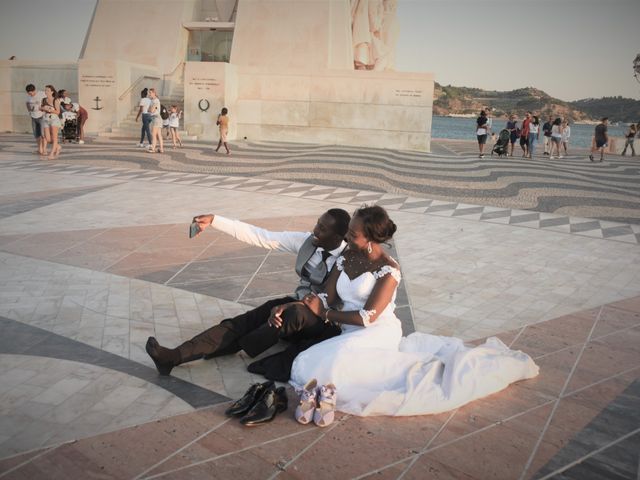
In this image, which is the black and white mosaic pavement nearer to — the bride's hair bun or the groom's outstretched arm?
the groom's outstretched arm

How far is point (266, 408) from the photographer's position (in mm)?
3414

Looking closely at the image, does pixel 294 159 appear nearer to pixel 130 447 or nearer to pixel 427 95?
pixel 427 95

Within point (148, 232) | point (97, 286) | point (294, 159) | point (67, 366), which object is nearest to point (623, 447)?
point (67, 366)

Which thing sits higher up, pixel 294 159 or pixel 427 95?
pixel 427 95

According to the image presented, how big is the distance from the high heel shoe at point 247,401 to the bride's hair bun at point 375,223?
1136 millimetres

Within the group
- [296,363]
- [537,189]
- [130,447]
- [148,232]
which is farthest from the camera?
[537,189]

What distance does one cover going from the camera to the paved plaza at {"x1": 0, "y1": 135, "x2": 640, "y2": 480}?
3.12 meters

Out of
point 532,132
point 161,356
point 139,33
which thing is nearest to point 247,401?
point 161,356

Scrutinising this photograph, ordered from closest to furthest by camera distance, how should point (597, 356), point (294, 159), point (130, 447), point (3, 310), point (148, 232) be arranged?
point (130, 447) < point (597, 356) < point (3, 310) < point (148, 232) < point (294, 159)

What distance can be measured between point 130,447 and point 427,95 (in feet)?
72.1

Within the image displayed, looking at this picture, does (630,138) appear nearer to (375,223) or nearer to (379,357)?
(375,223)

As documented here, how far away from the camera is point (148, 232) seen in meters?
8.12

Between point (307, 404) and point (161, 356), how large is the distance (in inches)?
41.7

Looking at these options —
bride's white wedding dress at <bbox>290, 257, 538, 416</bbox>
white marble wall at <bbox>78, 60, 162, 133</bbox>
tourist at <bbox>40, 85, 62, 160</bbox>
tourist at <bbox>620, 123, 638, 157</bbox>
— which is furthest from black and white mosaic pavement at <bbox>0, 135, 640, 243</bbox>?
tourist at <bbox>620, 123, 638, 157</bbox>
